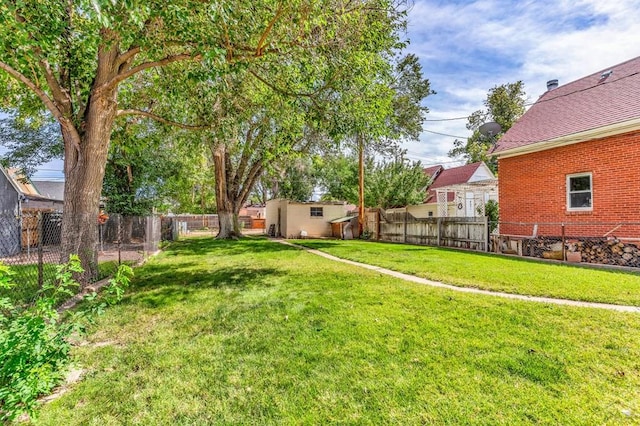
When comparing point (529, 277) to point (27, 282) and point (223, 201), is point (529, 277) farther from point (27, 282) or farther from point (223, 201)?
point (223, 201)

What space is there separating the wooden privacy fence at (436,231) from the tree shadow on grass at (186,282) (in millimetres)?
8677

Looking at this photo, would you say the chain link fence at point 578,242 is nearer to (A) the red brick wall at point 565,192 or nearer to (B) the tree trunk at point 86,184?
(A) the red brick wall at point 565,192

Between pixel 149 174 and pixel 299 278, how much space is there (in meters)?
14.1

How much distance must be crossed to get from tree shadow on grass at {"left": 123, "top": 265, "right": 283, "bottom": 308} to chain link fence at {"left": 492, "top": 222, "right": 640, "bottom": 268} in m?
8.89

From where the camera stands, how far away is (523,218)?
12.8 m

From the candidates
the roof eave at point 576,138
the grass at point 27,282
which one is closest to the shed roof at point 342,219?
the roof eave at point 576,138

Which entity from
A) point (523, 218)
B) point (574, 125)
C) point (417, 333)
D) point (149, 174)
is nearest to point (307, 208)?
point (149, 174)

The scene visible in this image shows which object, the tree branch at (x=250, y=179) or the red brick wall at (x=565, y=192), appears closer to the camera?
the red brick wall at (x=565, y=192)

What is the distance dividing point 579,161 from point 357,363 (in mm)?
11802

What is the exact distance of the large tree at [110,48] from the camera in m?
5.20

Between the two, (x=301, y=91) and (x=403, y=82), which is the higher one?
(x=403, y=82)

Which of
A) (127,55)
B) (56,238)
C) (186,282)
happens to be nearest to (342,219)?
(56,238)

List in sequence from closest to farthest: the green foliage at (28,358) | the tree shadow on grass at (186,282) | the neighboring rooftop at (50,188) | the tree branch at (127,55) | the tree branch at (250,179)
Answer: the green foliage at (28,358), the tree shadow on grass at (186,282), the tree branch at (127,55), the tree branch at (250,179), the neighboring rooftop at (50,188)

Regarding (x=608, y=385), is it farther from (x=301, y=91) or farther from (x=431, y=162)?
(x=431, y=162)
